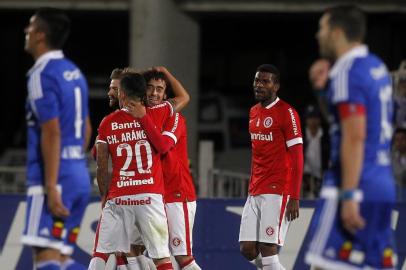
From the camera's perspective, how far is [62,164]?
7543 mm

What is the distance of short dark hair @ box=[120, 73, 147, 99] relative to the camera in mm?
9453

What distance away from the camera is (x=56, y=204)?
7.43 metres

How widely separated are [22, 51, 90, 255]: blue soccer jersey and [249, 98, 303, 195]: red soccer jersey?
347 cm

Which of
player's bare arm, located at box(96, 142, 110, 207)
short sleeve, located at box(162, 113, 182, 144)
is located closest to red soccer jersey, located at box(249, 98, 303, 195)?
short sleeve, located at box(162, 113, 182, 144)

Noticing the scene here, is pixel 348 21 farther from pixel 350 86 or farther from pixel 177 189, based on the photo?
pixel 177 189

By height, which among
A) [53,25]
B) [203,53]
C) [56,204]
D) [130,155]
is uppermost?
[203,53]

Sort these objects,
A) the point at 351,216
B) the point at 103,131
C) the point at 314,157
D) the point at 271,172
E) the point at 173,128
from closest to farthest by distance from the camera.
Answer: the point at 351,216 → the point at 103,131 → the point at 173,128 → the point at 271,172 → the point at 314,157

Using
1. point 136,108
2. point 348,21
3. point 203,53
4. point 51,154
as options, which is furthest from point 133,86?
point 203,53

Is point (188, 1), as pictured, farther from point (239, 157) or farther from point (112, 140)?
point (112, 140)

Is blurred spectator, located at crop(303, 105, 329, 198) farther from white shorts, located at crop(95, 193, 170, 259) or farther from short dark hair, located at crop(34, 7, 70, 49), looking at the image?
short dark hair, located at crop(34, 7, 70, 49)

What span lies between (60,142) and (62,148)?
7cm

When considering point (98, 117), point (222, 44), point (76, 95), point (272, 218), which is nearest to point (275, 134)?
point (272, 218)

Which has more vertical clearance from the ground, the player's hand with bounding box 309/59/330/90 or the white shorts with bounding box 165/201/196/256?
the player's hand with bounding box 309/59/330/90

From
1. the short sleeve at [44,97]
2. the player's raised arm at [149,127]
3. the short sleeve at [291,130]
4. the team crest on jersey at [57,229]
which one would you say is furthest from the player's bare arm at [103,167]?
the short sleeve at [44,97]
